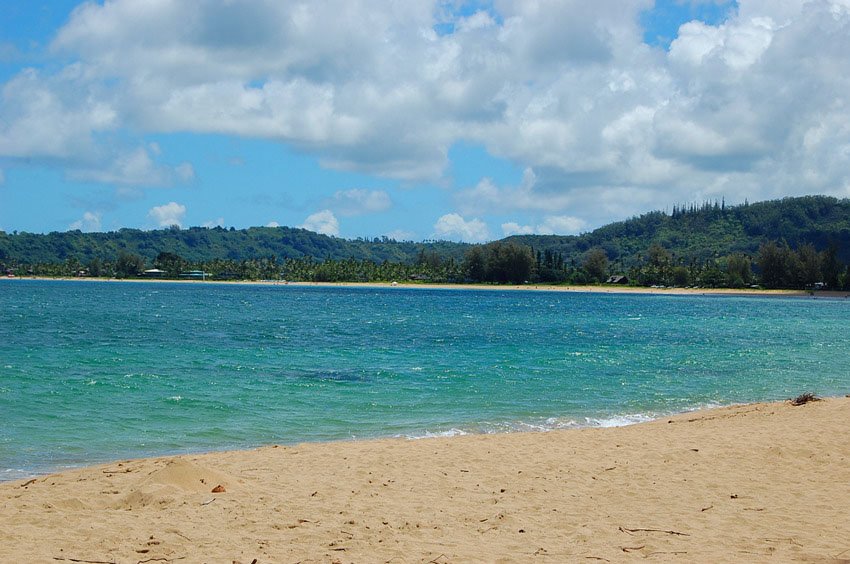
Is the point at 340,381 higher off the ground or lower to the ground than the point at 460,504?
lower

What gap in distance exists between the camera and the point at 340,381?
25.8 meters

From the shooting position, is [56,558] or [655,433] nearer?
[56,558]

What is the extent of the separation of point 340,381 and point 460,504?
1636 centimetres

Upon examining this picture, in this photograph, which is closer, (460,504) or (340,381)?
(460,504)

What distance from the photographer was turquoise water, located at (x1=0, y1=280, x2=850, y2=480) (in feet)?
56.1

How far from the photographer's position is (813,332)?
5306 centimetres

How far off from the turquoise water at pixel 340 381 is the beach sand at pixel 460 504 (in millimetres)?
3531

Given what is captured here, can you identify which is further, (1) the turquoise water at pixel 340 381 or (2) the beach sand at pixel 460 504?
(1) the turquoise water at pixel 340 381

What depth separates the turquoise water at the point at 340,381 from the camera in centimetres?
1709

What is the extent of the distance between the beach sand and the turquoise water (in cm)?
353

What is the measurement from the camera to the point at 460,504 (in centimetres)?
988

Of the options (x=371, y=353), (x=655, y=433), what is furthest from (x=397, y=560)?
(x=371, y=353)

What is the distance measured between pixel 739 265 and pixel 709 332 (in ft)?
A: 422

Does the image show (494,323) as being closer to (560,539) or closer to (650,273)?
(560,539)
